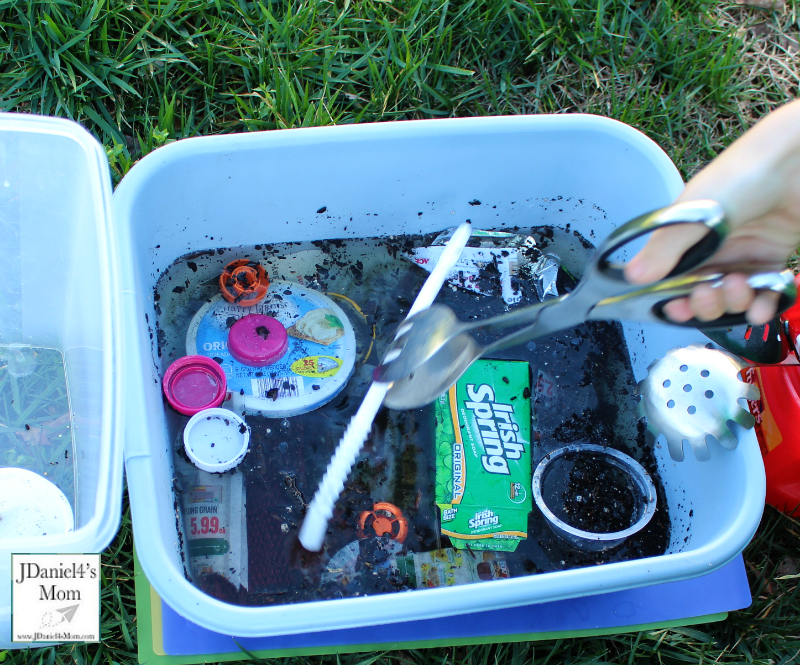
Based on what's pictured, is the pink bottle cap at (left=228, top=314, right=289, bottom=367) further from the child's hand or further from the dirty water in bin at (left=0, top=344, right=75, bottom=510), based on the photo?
the child's hand

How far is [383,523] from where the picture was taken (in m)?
0.94

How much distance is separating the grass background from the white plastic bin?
0.24 metres

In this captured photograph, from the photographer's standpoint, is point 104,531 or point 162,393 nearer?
point 104,531

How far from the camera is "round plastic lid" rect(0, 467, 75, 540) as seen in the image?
88 centimetres

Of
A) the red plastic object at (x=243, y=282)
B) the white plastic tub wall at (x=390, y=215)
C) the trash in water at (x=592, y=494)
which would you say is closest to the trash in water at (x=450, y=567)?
the trash in water at (x=592, y=494)

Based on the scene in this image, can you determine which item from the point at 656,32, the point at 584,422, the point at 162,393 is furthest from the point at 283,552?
the point at 656,32

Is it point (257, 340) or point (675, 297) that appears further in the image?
point (257, 340)

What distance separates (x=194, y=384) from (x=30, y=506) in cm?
26

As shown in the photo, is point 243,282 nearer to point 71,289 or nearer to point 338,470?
point 71,289

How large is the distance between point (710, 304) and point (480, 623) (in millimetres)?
559

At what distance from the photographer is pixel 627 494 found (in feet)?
3.18

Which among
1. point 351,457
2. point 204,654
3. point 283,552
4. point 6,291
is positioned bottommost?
point 204,654

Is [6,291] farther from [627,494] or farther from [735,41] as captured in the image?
[735,41]

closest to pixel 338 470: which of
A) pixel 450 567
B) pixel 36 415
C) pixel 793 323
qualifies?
pixel 450 567
